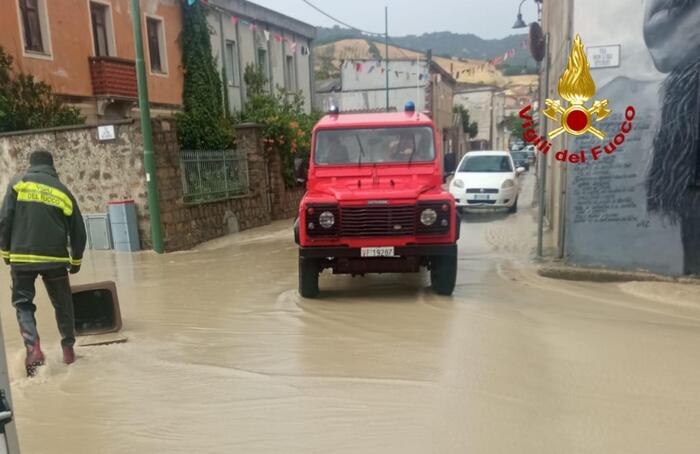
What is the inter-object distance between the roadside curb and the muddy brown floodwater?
350 mm

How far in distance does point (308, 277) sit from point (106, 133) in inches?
240

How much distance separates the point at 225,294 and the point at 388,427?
4.15 m

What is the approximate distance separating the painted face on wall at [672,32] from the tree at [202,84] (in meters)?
13.0

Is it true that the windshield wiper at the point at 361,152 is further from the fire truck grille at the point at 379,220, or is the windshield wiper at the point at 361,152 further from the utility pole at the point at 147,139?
the utility pole at the point at 147,139

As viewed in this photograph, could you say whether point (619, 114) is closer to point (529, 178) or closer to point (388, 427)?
point (388, 427)

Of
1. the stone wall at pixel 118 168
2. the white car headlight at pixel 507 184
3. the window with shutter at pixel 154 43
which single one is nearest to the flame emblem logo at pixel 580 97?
the white car headlight at pixel 507 184

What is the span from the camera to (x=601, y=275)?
24.7ft

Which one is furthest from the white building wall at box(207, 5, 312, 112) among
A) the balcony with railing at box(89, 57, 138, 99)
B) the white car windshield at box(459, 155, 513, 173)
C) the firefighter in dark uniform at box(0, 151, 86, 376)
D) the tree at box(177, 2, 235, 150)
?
the firefighter in dark uniform at box(0, 151, 86, 376)

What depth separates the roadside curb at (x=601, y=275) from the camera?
732 centimetres

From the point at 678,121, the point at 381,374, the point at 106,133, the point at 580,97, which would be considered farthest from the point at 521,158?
the point at 381,374

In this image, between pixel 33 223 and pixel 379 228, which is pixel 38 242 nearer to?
pixel 33 223

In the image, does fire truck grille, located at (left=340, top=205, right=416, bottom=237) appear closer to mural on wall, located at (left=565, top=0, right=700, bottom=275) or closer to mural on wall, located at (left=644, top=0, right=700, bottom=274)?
mural on wall, located at (left=565, top=0, right=700, bottom=275)

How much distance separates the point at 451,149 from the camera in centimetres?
4166

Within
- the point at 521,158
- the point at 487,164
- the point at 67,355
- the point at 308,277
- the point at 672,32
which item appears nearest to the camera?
the point at 67,355
